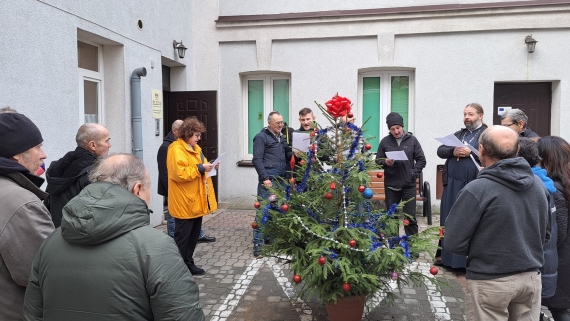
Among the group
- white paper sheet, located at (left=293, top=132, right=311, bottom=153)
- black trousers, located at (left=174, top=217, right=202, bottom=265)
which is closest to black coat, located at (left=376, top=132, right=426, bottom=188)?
white paper sheet, located at (left=293, top=132, right=311, bottom=153)

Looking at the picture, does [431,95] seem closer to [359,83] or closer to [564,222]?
[359,83]

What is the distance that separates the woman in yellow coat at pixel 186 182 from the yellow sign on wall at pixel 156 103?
8.80 ft

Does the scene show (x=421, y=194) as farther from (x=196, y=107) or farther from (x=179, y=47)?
(x=179, y=47)

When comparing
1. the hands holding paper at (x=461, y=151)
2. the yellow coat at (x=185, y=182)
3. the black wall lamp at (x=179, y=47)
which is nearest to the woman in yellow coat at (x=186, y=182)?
the yellow coat at (x=185, y=182)

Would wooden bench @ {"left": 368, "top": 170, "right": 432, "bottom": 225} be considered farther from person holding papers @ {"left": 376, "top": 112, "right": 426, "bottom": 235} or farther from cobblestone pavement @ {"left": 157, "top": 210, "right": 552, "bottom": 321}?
cobblestone pavement @ {"left": 157, "top": 210, "right": 552, "bottom": 321}

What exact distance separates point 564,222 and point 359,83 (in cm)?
597

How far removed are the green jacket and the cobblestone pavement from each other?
7.94 ft

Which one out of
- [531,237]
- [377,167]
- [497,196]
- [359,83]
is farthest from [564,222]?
[359,83]

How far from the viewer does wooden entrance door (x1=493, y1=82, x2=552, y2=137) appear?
26.0 feet

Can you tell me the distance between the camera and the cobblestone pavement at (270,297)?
12.8ft

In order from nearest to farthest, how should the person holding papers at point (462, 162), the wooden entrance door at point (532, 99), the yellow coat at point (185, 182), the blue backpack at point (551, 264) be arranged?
the blue backpack at point (551, 264), the yellow coat at point (185, 182), the person holding papers at point (462, 162), the wooden entrance door at point (532, 99)

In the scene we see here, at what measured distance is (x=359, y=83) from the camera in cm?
860

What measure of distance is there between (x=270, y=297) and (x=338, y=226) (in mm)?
1400

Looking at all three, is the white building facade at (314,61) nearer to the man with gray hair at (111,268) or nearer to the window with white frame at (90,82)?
the window with white frame at (90,82)
